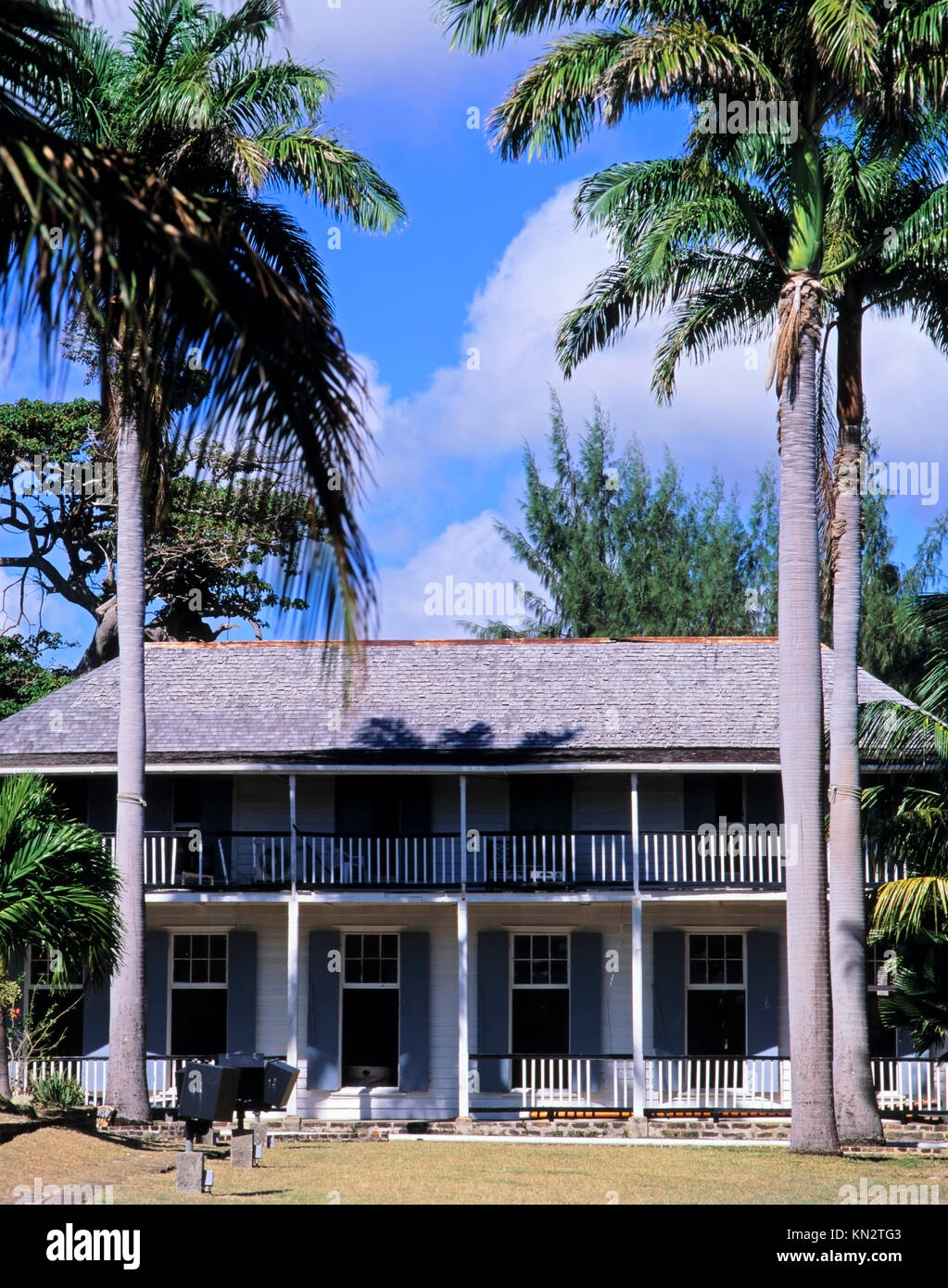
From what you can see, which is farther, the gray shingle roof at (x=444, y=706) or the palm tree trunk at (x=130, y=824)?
the gray shingle roof at (x=444, y=706)

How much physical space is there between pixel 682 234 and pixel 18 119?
42.6ft

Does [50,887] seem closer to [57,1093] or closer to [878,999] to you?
[57,1093]

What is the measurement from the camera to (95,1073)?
61.9 feet

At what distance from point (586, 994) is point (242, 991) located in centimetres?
447

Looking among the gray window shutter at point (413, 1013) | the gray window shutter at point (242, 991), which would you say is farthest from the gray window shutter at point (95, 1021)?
the gray window shutter at point (413, 1013)

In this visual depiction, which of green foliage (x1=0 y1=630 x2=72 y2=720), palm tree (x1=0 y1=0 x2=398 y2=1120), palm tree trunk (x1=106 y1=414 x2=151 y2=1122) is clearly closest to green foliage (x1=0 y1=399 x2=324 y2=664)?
green foliage (x1=0 y1=630 x2=72 y2=720)

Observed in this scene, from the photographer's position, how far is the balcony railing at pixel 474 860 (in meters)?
19.3

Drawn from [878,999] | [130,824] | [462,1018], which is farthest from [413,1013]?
[878,999]

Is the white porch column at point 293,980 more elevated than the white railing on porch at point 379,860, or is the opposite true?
the white railing on porch at point 379,860

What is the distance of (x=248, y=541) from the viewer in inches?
1069

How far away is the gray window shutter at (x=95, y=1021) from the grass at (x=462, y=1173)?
456cm

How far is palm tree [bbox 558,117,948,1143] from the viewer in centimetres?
1589

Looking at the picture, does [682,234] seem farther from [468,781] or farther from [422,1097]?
[422,1097]

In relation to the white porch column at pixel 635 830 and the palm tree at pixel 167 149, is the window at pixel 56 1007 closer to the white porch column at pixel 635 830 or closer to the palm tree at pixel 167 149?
the palm tree at pixel 167 149
